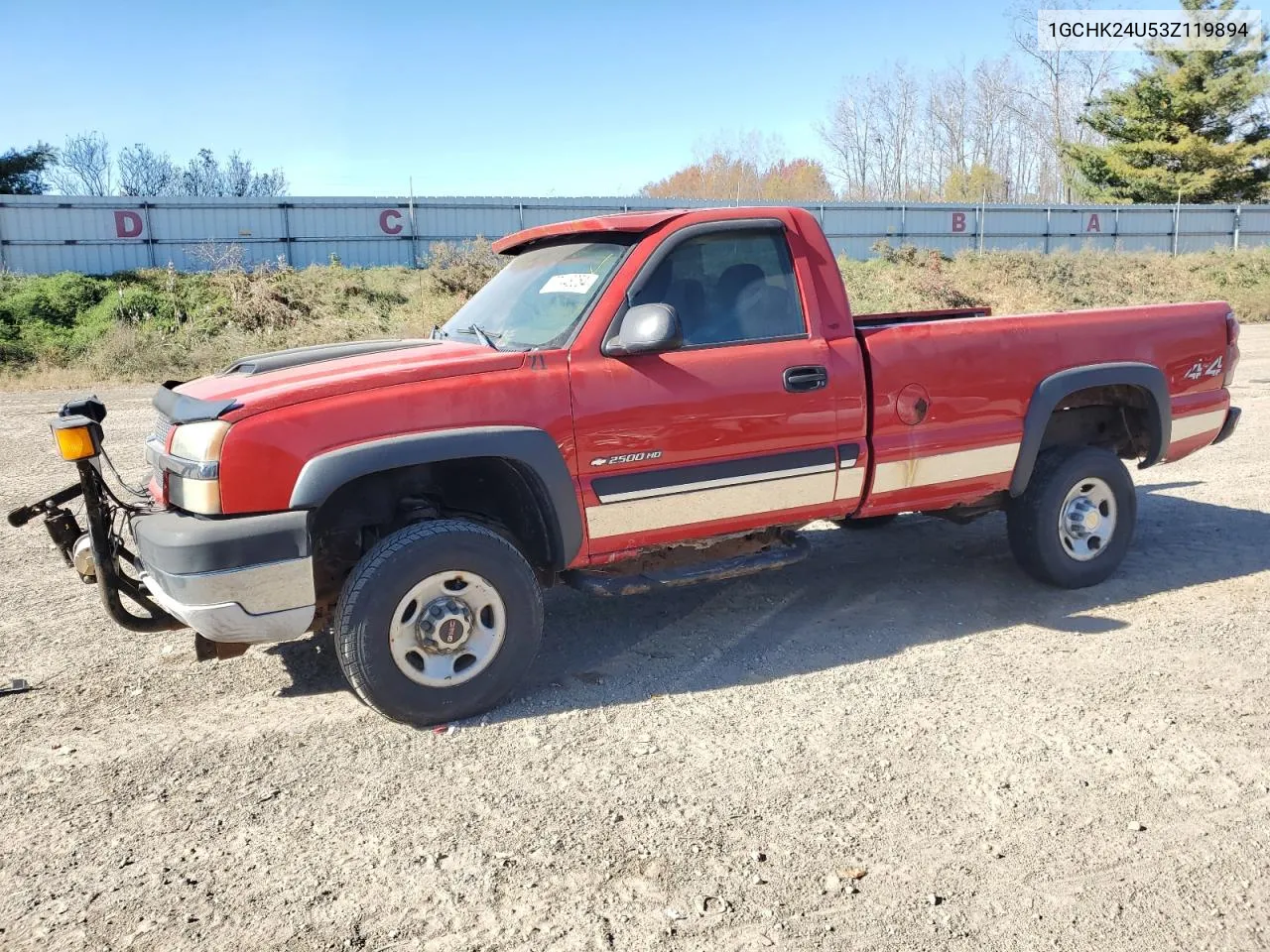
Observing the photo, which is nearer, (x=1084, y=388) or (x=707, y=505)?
(x=707, y=505)

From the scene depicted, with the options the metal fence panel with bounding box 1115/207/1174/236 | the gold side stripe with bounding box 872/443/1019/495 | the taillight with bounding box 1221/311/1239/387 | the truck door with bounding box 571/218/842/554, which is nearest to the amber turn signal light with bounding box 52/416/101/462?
the truck door with bounding box 571/218/842/554

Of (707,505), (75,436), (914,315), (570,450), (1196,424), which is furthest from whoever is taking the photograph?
(914,315)

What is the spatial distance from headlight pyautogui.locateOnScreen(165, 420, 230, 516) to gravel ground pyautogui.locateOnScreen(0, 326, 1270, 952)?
3.07ft

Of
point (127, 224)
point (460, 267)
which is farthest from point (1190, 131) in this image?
point (127, 224)

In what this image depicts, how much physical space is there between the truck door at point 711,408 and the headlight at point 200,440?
4.37ft

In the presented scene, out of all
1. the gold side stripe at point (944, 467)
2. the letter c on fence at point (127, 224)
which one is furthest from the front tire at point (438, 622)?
the letter c on fence at point (127, 224)

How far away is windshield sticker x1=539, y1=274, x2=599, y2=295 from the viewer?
441cm

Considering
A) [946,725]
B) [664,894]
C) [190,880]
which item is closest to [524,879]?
[664,894]

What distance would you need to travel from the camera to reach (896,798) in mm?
3346

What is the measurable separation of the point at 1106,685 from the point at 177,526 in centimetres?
372

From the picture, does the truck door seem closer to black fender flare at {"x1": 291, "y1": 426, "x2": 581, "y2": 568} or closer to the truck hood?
black fender flare at {"x1": 291, "y1": 426, "x2": 581, "y2": 568}

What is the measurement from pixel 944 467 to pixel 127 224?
87.3ft

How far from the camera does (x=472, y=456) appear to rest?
3912mm

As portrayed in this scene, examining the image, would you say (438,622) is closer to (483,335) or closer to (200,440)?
(200,440)
